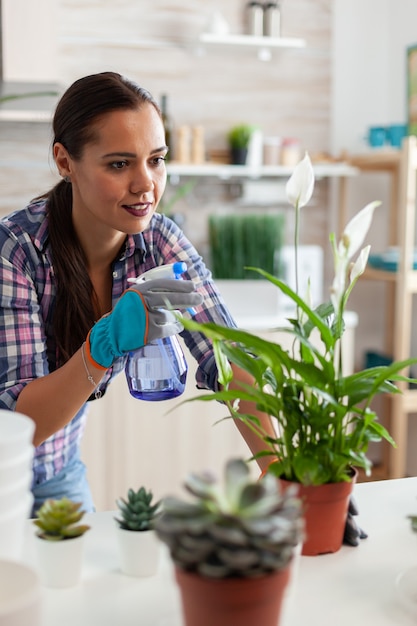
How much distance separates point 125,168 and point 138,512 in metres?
0.71

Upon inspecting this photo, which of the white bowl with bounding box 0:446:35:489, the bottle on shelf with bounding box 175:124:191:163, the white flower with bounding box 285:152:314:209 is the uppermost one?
the bottle on shelf with bounding box 175:124:191:163

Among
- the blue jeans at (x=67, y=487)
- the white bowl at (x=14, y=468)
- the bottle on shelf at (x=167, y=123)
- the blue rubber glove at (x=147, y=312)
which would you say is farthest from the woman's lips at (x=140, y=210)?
the bottle on shelf at (x=167, y=123)

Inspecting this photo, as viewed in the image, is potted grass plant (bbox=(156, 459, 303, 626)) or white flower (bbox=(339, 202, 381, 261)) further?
white flower (bbox=(339, 202, 381, 261))

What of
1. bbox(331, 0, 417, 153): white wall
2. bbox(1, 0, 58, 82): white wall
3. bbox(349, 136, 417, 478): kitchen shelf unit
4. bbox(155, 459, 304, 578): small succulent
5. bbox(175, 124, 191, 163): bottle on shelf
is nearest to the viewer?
bbox(155, 459, 304, 578): small succulent

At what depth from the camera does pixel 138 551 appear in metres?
0.91

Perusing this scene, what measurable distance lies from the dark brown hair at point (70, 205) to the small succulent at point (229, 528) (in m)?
0.88

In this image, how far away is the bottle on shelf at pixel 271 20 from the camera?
10.8 feet

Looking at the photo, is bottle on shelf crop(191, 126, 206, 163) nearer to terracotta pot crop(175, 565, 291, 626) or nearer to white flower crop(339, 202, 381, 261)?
white flower crop(339, 202, 381, 261)

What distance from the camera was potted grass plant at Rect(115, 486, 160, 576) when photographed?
0.90 metres

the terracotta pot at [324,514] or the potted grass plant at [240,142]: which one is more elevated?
the potted grass plant at [240,142]

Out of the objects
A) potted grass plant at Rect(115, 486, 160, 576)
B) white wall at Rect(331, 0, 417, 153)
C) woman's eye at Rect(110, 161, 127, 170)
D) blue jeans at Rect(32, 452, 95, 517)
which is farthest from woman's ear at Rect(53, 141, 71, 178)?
white wall at Rect(331, 0, 417, 153)

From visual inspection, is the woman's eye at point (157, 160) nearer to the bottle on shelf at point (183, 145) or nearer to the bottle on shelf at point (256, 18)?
the bottle on shelf at point (183, 145)

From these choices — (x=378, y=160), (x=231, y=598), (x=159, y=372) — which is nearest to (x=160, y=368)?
(x=159, y=372)

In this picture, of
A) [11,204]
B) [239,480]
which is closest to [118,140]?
[239,480]
